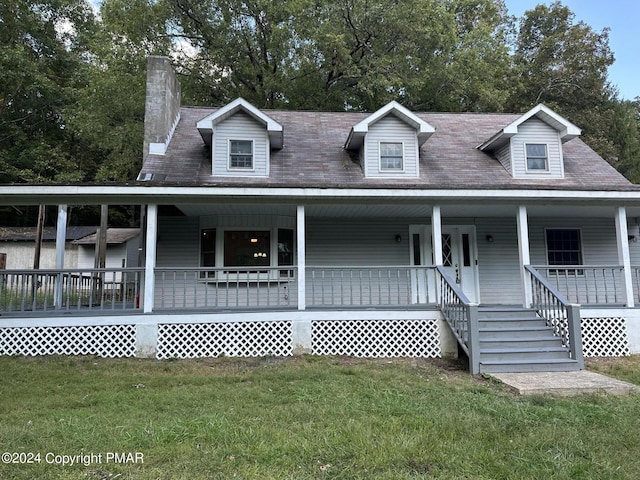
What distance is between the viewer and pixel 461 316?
793 cm

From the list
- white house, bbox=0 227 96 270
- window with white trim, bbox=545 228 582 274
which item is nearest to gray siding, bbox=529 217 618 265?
window with white trim, bbox=545 228 582 274

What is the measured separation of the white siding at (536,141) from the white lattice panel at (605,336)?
11.7 feet

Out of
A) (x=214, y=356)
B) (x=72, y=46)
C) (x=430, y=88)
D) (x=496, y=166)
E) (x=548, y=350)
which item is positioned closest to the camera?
(x=548, y=350)

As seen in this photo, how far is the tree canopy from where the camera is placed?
59.9 ft

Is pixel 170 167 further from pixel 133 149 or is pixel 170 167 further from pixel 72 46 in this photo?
pixel 72 46

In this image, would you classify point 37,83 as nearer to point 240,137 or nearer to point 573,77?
point 240,137

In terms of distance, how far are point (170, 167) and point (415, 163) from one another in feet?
18.0

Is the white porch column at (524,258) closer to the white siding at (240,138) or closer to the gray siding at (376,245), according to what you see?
the gray siding at (376,245)

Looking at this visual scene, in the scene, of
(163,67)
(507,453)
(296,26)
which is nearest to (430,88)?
(296,26)

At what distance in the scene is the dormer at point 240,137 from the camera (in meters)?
10.0

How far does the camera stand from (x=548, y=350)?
7504 mm

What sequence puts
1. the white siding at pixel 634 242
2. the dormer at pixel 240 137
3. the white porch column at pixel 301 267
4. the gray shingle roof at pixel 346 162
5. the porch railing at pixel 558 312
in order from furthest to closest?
the white siding at pixel 634 242
the dormer at pixel 240 137
the gray shingle roof at pixel 346 162
the white porch column at pixel 301 267
the porch railing at pixel 558 312

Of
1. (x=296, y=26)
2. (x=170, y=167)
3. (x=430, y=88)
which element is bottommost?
(x=170, y=167)

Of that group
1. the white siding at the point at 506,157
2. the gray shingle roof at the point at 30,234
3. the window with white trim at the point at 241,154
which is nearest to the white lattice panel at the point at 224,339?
the window with white trim at the point at 241,154
